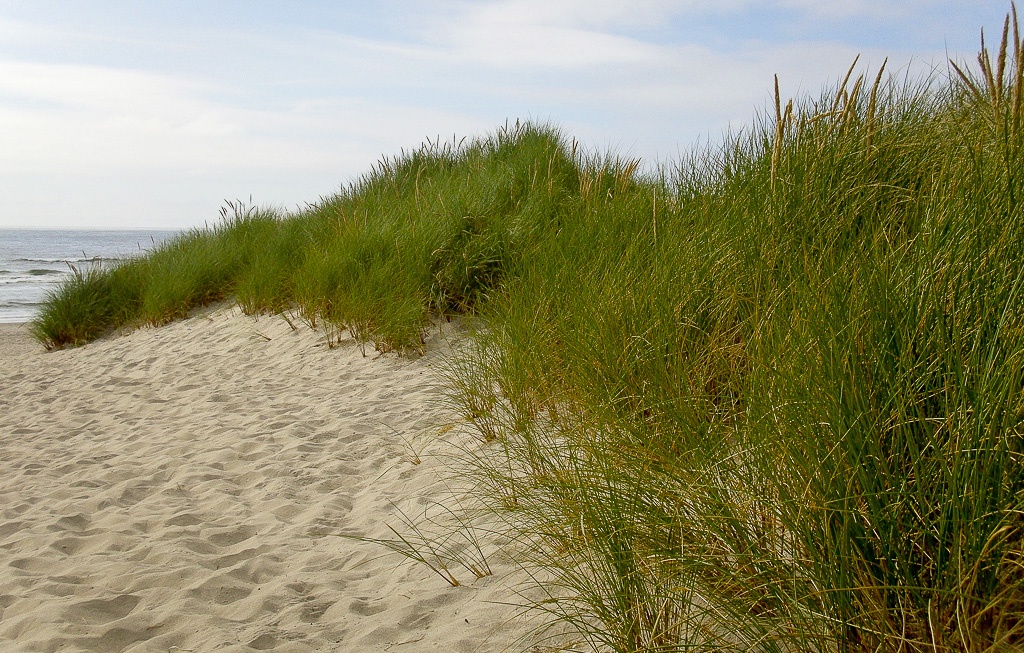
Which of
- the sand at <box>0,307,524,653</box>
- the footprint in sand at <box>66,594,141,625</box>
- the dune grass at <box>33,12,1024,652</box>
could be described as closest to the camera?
the dune grass at <box>33,12,1024,652</box>

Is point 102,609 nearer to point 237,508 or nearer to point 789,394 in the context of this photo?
point 237,508

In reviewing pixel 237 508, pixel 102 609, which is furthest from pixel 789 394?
pixel 237 508

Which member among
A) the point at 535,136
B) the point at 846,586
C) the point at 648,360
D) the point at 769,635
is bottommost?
the point at 769,635

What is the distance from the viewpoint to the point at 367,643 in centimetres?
240

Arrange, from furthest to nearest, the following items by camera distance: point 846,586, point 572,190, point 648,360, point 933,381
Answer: point 572,190
point 648,360
point 933,381
point 846,586

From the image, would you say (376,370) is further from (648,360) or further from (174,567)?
(648,360)

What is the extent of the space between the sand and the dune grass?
425mm

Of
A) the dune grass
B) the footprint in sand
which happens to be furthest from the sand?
the dune grass

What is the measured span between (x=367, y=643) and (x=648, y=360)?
1529mm

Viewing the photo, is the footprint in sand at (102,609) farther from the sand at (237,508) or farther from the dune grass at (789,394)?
the dune grass at (789,394)

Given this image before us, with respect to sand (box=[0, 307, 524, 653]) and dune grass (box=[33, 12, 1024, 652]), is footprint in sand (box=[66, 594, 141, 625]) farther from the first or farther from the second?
dune grass (box=[33, 12, 1024, 652])

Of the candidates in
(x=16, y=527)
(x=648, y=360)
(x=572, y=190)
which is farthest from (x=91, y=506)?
(x=572, y=190)

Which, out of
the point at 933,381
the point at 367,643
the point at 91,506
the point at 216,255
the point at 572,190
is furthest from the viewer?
the point at 216,255

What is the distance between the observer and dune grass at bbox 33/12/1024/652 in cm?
158
